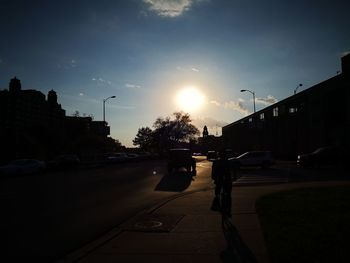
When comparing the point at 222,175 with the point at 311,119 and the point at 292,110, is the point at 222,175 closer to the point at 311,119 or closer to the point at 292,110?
the point at 311,119

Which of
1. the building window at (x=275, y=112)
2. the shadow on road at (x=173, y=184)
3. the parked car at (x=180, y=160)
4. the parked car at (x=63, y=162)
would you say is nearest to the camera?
the shadow on road at (x=173, y=184)

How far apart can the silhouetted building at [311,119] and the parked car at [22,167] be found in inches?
1203

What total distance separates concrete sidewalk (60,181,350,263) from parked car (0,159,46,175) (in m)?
29.3

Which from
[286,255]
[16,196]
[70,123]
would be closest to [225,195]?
[286,255]

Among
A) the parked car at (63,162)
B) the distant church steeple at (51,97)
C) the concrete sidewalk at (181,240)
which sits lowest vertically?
the concrete sidewalk at (181,240)

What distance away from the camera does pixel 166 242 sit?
348 inches

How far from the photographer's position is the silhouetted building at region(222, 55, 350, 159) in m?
55.9

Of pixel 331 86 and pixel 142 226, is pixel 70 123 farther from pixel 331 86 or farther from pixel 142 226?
pixel 142 226

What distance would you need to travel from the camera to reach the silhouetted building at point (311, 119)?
183 feet

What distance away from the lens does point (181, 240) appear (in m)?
8.98

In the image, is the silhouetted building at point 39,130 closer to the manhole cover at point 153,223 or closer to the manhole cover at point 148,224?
the manhole cover at point 153,223

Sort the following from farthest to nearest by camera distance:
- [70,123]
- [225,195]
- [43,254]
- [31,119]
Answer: [31,119]
[70,123]
[225,195]
[43,254]

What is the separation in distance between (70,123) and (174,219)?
97.7 meters

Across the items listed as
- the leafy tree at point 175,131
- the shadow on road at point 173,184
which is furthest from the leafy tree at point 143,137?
the shadow on road at point 173,184
